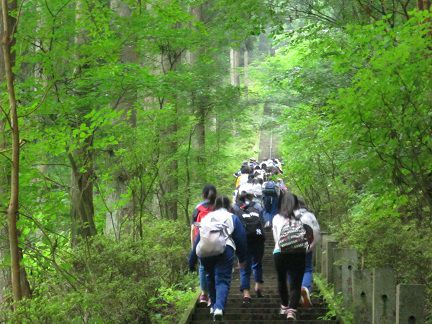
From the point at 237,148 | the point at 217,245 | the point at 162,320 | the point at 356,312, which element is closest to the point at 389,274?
the point at 356,312

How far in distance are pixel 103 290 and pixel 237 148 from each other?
1386 inches

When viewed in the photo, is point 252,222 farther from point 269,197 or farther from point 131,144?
point 269,197

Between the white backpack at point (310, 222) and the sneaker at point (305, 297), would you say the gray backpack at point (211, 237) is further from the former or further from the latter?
the sneaker at point (305, 297)

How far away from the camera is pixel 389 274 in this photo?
618 cm

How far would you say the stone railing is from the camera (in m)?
5.44

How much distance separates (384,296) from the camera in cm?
624

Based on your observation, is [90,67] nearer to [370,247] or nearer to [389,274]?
[370,247]

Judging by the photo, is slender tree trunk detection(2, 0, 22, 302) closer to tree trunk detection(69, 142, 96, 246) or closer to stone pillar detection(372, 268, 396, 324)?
tree trunk detection(69, 142, 96, 246)

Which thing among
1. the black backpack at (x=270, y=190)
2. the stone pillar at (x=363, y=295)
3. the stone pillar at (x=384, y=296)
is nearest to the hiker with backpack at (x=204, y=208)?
the stone pillar at (x=363, y=295)

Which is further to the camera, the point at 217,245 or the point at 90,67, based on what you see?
the point at 90,67

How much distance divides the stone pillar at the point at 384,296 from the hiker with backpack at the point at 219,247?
8.16ft

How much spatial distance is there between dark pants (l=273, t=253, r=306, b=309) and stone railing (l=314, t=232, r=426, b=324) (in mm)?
589

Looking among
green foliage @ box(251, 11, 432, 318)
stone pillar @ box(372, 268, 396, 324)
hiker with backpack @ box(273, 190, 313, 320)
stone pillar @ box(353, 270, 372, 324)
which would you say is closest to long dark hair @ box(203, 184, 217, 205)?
hiker with backpack @ box(273, 190, 313, 320)

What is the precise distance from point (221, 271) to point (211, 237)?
0.55m
